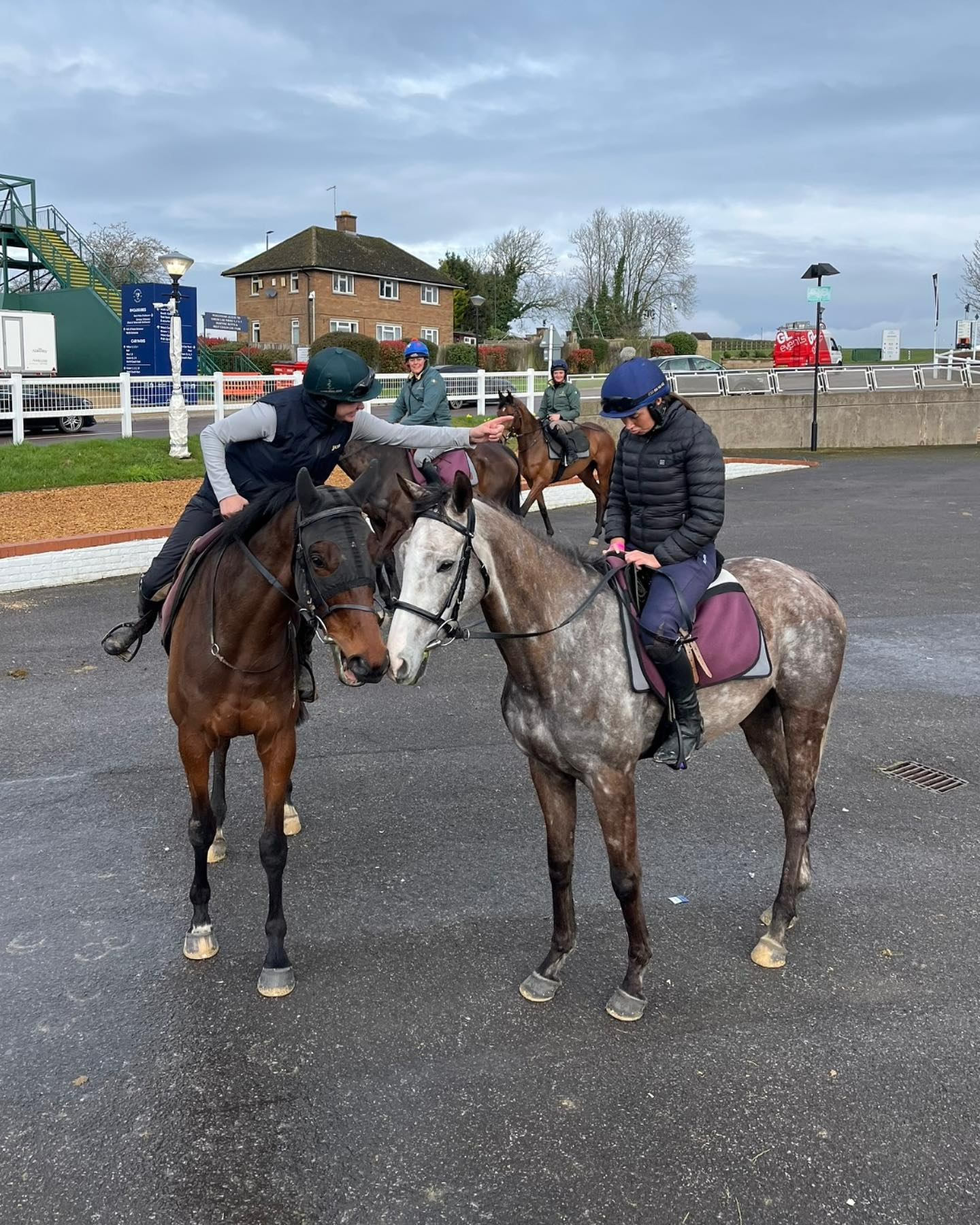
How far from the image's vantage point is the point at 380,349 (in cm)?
4816

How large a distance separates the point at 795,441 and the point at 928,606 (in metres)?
23.1

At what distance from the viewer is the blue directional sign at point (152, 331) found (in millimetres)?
29734

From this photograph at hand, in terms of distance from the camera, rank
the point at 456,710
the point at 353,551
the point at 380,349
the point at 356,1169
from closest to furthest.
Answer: the point at 356,1169 → the point at 353,551 → the point at 456,710 → the point at 380,349

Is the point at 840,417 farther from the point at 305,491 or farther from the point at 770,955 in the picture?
the point at 305,491

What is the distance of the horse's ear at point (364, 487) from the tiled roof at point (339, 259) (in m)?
→ 64.6

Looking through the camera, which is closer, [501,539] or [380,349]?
[501,539]

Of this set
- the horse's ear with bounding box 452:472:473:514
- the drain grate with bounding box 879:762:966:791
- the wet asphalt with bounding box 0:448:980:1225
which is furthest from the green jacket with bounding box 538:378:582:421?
the horse's ear with bounding box 452:472:473:514

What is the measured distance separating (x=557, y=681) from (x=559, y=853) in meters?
0.77

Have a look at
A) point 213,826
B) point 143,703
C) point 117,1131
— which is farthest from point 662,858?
point 143,703

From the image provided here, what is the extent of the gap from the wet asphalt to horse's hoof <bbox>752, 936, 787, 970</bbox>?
61 millimetres

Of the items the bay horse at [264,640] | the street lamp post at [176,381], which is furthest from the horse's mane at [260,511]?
the street lamp post at [176,381]

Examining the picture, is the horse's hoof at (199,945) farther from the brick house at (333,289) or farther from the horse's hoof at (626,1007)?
the brick house at (333,289)

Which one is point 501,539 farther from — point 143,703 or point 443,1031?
point 143,703

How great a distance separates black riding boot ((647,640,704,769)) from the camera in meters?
4.04
